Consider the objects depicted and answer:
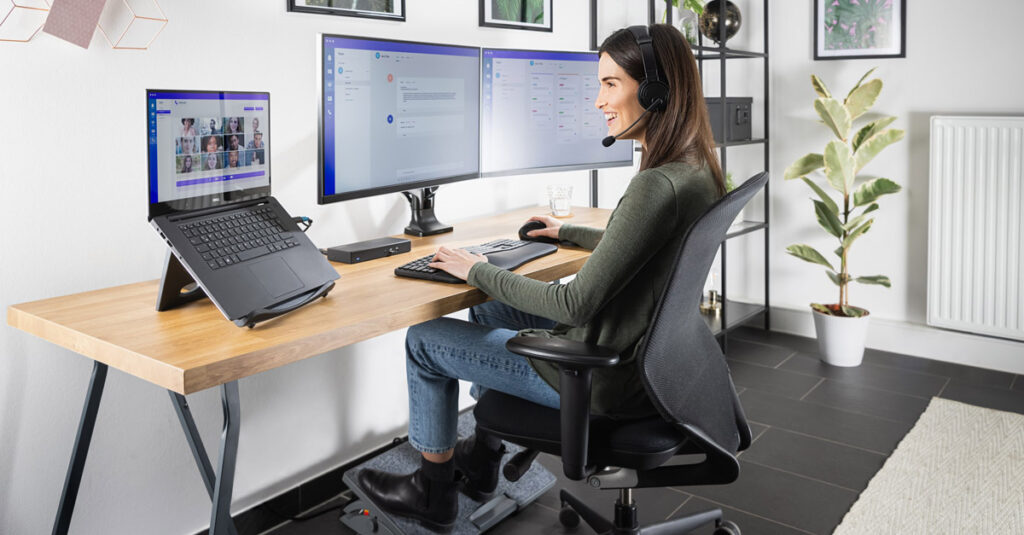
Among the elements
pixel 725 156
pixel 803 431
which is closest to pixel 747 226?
pixel 725 156

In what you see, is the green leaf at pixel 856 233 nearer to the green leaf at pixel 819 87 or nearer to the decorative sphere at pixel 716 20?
the green leaf at pixel 819 87

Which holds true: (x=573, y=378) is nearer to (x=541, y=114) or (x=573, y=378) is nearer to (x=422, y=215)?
(x=422, y=215)

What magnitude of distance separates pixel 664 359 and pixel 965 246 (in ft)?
7.85

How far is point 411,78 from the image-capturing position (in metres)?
2.01

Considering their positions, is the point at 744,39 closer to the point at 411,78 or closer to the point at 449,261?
the point at 411,78

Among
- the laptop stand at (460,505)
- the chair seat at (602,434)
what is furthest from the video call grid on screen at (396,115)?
the laptop stand at (460,505)

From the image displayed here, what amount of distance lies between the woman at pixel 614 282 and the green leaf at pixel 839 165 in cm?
182

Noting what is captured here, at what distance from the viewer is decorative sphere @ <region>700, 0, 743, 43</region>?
3455 mm

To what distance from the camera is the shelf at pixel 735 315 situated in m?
3.56

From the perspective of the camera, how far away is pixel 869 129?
10.9 feet

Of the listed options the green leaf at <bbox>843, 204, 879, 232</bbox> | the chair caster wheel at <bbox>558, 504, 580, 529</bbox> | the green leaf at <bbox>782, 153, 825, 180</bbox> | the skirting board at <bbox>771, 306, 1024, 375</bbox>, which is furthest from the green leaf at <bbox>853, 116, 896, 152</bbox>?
the chair caster wheel at <bbox>558, 504, 580, 529</bbox>

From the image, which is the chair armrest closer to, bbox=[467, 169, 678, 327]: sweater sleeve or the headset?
bbox=[467, 169, 678, 327]: sweater sleeve

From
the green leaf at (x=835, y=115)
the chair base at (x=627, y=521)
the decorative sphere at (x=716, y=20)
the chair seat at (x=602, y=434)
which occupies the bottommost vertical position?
the chair base at (x=627, y=521)

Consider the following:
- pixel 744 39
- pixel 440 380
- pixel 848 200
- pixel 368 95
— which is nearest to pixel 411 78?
pixel 368 95
